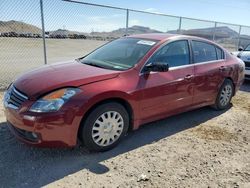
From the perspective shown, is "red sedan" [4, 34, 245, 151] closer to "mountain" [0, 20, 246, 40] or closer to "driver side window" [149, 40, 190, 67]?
"driver side window" [149, 40, 190, 67]

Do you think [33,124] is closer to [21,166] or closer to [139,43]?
[21,166]

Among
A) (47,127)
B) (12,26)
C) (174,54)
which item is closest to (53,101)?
(47,127)

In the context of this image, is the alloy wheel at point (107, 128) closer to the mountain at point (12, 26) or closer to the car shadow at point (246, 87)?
the mountain at point (12, 26)

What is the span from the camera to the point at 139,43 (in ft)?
15.6

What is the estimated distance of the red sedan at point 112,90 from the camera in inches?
137

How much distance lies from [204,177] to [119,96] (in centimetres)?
Answer: 150

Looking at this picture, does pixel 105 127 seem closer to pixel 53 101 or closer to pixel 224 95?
pixel 53 101

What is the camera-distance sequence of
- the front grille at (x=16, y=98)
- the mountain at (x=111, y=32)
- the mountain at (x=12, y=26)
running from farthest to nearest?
the mountain at (x=111, y=32), the mountain at (x=12, y=26), the front grille at (x=16, y=98)

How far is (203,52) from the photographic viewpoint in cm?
541

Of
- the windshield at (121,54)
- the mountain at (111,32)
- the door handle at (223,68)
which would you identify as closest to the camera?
the windshield at (121,54)

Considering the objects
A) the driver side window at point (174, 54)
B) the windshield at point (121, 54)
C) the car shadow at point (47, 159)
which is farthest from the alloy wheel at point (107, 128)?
the driver side window at point (174, 54)

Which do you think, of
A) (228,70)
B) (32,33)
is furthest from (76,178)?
(32,33)

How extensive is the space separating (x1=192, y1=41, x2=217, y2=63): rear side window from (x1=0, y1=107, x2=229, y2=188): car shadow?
4.83 feet

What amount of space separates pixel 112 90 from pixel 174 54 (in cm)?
155
